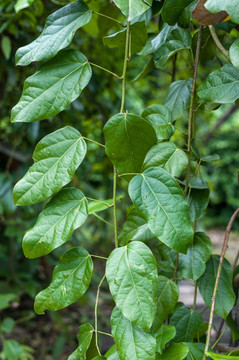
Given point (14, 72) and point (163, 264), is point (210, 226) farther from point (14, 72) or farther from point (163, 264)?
point (163, 264)

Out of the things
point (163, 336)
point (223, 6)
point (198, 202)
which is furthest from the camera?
point (198, 202)

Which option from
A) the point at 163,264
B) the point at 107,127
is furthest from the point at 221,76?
the point at 163,264

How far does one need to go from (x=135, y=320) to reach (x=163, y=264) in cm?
16

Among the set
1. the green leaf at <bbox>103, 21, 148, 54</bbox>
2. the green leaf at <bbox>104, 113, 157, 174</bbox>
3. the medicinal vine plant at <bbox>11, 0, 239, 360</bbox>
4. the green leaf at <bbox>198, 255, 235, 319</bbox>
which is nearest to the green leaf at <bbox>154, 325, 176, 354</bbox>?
the medicinal vine plant at <bbox>11, 0, 239, 360</bbox>

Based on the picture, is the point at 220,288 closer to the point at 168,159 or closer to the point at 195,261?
the point at 195,261

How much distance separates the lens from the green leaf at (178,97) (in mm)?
658

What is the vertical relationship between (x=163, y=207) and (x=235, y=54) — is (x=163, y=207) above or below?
below

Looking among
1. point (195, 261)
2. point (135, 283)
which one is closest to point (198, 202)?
point (195, 261)

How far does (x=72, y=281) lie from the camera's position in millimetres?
531

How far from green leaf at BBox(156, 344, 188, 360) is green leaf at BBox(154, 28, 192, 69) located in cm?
42

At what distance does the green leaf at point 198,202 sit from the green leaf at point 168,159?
76mm

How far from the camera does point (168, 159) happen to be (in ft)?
1.87

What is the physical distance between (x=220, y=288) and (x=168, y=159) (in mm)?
225

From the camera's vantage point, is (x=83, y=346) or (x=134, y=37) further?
(x=134, y=37)
